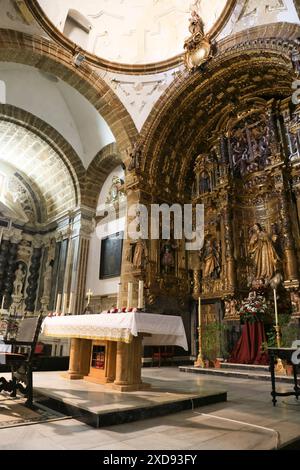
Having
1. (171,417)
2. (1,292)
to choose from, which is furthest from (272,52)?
(1,292)

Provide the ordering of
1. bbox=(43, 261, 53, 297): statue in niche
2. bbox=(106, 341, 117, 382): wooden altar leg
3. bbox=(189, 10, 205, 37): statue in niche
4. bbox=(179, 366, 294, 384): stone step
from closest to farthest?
bbox=(106, 341, 117, 382): wooden altar leg
bbox=(179, 366, 294, 384): stone step
bbox=(189, 10, 205, 37): statue in niche
bbox=(43, 261, 53, 297): statue in niche

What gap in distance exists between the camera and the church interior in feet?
26.3

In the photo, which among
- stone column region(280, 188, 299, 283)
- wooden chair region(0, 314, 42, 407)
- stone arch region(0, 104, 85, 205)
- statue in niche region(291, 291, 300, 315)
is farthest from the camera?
stone arch region(0, 104, 85, 205)

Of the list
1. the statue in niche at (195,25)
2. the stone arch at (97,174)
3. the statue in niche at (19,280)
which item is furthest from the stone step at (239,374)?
the statue in niche at (195,25)

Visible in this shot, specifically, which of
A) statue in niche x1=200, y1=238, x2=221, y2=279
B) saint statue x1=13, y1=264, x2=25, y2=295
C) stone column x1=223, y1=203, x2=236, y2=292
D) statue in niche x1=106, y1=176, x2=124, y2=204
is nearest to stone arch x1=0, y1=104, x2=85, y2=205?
statue in niche x1=106, y1=176, x2=124, y2=204

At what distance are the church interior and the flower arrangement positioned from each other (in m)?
0.04

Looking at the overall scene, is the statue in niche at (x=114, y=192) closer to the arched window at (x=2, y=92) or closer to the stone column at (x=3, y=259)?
the arched window at (x=2, y=92)

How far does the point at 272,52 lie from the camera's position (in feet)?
27.2

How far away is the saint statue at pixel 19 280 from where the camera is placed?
14395mm

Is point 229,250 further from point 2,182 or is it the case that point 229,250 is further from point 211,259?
point 2,182

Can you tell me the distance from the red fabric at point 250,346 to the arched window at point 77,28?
405 inches

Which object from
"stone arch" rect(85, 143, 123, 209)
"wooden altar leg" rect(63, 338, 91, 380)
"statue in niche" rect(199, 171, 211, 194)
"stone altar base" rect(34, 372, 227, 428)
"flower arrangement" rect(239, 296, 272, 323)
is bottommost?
"stone altar base" rect(34, 372, 227, 428)

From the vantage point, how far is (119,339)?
13.5ft

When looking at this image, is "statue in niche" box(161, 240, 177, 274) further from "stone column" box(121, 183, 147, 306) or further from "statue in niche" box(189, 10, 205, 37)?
"statue in niche" box(189, 10, 205, 37)
